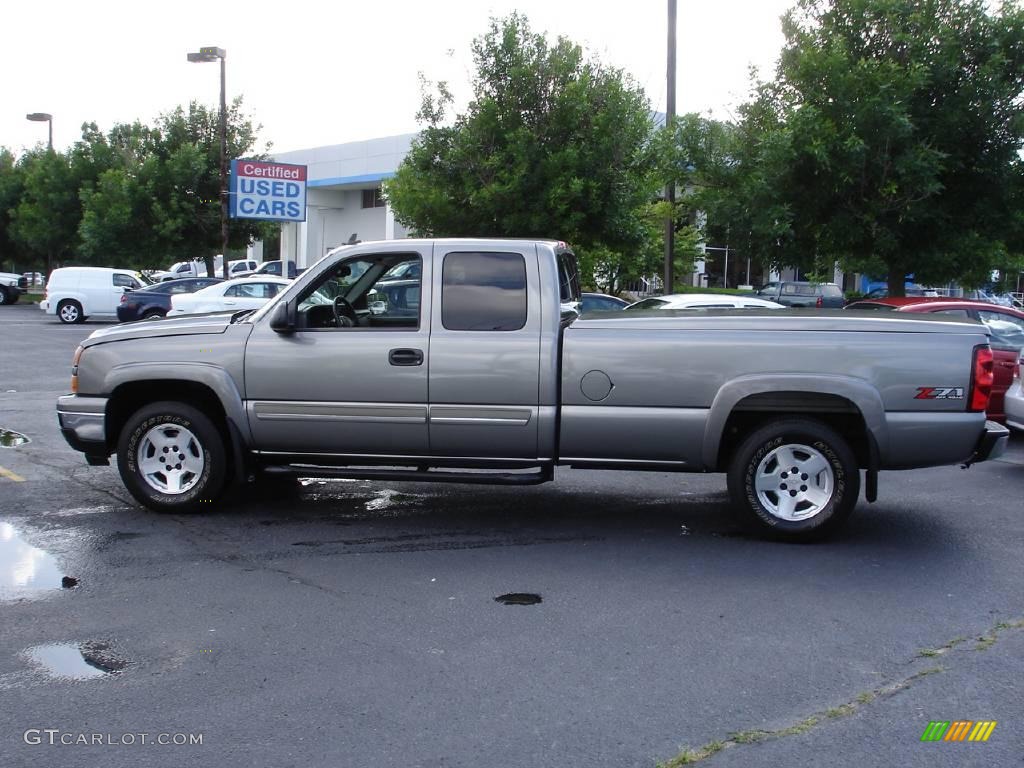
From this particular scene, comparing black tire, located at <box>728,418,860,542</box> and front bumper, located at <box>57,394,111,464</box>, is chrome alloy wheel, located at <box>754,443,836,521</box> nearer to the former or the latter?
black tire, located at <box>728,418,860,542</box>

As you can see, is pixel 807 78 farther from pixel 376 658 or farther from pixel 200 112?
pixel 200 112

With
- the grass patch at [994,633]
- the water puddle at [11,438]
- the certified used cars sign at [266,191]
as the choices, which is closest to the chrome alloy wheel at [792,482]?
the grass patch at [994,633]

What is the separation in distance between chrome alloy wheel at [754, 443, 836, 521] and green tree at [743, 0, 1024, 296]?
8.58 meters

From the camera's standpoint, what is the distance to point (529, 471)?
6.73 meters

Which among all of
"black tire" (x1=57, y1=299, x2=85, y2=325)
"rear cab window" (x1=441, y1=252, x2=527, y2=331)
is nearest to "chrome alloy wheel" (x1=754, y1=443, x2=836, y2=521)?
"rear cab window" (x1=441, y1=252, x2=527, y2=331)

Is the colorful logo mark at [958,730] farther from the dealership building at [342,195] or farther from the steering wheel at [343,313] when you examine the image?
the dealership building at [342,195]

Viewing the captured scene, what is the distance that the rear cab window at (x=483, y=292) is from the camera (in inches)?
259

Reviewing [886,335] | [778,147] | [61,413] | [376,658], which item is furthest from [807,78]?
[376,658]

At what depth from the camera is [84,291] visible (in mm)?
29234

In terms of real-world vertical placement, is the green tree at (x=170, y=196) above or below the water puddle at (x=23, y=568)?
above

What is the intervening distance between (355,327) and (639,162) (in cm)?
1269

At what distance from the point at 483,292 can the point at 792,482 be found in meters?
2.38

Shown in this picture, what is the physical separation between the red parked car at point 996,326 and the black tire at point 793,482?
161 inches

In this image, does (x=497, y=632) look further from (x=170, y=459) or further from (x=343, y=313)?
(x=170, y=459)
